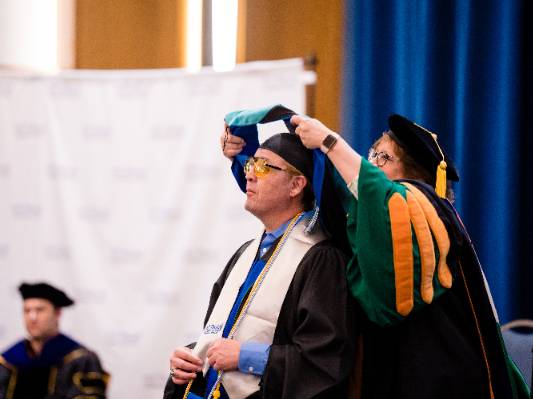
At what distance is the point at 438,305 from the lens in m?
2.45

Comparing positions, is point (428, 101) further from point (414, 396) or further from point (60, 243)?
point (60, 243)

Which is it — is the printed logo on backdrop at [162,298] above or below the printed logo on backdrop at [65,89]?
below

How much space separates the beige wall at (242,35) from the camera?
180 inches

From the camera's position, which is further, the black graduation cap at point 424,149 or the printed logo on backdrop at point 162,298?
the printed logo on backdrop at point 162,298

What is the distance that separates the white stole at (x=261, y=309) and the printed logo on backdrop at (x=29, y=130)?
114 inches

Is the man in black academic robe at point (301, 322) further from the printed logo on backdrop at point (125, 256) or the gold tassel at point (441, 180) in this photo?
the printed logo on backdrop at point (125, 256)

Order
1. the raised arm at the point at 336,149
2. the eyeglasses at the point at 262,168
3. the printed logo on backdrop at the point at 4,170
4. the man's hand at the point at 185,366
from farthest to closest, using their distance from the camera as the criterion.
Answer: the printed logo on backdrop at the point at 4,170, the eyeglasses at the point at 262,168, the man's hand at the point at 185,366, the raised arm at the point at 336,149

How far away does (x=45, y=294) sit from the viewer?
450 centimetres

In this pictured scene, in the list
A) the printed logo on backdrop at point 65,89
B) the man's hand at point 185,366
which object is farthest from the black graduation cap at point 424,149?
the printed logo on backdrop at point 65,89

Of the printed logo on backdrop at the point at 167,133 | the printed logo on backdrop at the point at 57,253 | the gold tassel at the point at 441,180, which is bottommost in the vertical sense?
the printed logo on backdrop at the point at 57,253

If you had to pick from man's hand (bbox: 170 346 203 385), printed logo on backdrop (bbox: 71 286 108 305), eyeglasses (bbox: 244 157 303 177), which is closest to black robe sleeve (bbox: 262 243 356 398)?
man's hand (bbox: 170 346 203 385)

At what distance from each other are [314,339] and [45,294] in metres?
2.57

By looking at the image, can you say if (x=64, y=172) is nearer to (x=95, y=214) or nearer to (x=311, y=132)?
(x=95, y=214)

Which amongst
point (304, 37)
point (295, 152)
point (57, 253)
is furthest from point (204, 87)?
point (295, 152)
